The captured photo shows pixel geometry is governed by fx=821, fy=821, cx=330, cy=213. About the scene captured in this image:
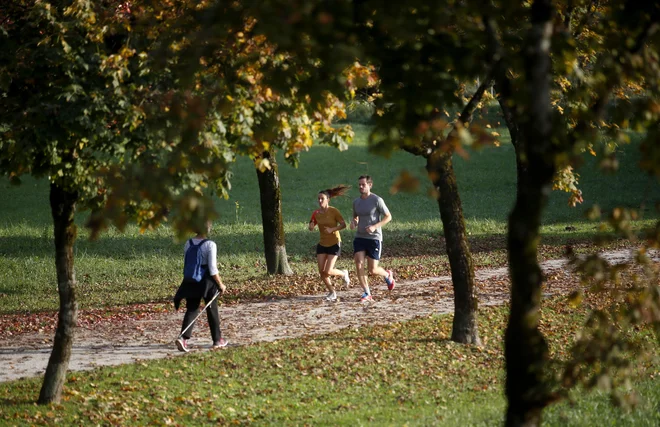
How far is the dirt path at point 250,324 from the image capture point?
11.3 m

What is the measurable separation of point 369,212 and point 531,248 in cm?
1014

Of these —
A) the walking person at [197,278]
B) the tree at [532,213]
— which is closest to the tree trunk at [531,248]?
the tree at [532,213]

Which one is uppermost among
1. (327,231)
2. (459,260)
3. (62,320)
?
(327,231)

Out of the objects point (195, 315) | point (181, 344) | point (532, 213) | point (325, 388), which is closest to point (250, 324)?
point (195, 315)

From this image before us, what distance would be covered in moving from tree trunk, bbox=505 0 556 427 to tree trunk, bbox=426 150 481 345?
6997 millimetres

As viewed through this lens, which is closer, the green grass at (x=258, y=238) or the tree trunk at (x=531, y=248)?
the tree trunk at (x=531, y=248)

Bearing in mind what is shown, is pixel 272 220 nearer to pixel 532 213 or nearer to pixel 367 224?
pixel 367 224

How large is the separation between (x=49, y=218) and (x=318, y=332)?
21.3 metres

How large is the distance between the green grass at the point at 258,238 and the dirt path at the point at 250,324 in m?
1.70

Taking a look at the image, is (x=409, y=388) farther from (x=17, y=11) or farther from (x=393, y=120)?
(x=17, y=11)

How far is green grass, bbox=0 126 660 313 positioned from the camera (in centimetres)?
1873

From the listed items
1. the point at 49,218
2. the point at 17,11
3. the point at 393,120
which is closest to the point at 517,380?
the point at 393,120

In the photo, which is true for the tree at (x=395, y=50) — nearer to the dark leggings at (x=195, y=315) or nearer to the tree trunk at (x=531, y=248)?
the tree trunk at (x=531, y=248)

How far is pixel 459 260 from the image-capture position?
1152 centimetres
